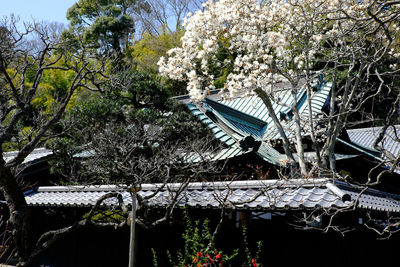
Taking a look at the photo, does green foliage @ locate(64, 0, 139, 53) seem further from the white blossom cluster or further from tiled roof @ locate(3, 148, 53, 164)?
the white blossom cluster

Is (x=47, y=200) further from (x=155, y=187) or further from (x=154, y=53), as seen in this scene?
(x=154, y=53)

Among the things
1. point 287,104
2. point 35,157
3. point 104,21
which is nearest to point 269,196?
point 287,104

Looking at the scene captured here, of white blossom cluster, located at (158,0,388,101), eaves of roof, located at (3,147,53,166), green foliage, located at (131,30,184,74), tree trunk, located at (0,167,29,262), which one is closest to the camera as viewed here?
tree trunk, located at (0,167,29,262)

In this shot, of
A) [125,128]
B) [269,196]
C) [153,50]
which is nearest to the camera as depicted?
[269,196]

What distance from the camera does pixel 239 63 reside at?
389 inches

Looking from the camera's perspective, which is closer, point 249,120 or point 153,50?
point 249,120

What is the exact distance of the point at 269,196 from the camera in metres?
6.26

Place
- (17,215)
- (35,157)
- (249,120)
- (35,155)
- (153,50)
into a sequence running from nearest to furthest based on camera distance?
(17,215)
(249,120)
(35,157)
(35,155)
(153,50)

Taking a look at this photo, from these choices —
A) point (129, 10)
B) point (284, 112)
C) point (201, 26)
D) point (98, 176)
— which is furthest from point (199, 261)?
point (129, 10)

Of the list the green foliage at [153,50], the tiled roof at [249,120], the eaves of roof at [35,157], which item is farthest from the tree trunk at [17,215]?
the green foliage at [153,50]

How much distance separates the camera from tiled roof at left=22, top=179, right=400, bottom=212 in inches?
227

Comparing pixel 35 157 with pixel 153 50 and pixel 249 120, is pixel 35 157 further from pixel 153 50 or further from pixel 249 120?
pixel 153 50

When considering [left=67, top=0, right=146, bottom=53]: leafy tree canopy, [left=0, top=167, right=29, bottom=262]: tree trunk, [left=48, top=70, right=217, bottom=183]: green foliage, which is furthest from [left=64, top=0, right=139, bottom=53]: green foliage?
[left=0, top=167, right=29, bottom=262]: tree trunk

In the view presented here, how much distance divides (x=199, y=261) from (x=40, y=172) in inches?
388
